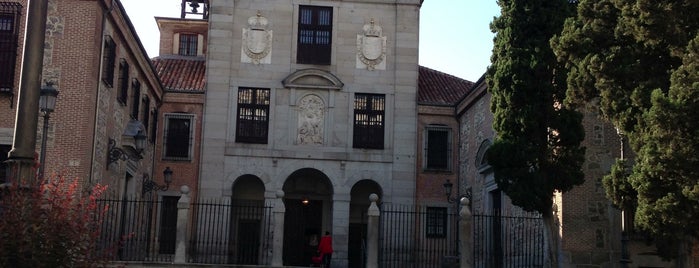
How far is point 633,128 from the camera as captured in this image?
1420 cm

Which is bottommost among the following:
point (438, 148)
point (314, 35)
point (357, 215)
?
point (357, 215)

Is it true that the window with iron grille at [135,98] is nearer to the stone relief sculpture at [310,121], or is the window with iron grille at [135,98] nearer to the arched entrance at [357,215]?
the stone relief sculpture at [310,121]

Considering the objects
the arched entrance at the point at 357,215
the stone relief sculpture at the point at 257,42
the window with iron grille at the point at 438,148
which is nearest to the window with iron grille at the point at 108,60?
the stone relief sculpture at the point at 257,42

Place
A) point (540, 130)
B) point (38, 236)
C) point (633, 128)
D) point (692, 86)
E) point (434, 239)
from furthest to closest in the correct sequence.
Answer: point (434, 239) < point (540, 130) < point (633, 128) < point (692, 86) < point (38, 236)

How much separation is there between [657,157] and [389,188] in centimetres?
1706

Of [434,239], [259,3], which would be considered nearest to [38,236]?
[434,239]

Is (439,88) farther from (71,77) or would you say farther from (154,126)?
(71,77)

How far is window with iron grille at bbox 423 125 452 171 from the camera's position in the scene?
30.5 m

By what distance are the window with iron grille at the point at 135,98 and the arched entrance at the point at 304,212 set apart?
6375mm

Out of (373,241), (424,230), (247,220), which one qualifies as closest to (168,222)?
(247,220)

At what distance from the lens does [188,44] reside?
35.8 meters

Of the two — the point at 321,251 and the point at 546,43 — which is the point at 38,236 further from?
the point at 321,251

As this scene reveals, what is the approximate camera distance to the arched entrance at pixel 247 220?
1086 inches

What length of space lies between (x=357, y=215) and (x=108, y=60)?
12640mm
